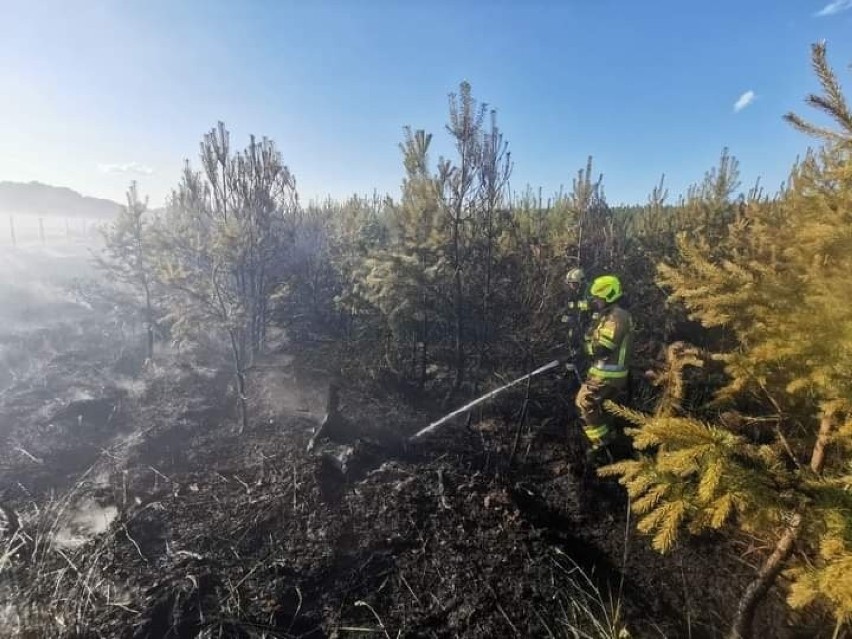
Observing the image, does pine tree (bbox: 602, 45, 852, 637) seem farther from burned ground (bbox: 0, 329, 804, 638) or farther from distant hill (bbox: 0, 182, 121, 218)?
distant hill (bbox: 0, 182, 121, 218)

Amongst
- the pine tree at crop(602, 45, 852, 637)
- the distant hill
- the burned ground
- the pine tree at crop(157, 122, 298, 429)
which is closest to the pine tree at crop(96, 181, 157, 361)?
the pine tree at crop(157, 122, 298, 429)

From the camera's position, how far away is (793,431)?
319cm

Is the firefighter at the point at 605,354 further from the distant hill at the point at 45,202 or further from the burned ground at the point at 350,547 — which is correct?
the distant hill at the point at 45,202

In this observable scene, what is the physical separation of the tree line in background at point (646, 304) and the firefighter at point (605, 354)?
525mm

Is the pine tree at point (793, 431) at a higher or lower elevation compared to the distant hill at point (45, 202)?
lower

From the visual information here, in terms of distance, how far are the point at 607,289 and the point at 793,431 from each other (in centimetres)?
236

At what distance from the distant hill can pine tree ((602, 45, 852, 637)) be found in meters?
131

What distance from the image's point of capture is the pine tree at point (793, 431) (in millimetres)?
1968

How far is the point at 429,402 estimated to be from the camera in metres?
8.74

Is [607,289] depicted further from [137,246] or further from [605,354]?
[137,246]

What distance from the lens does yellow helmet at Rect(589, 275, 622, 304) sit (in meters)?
5.14

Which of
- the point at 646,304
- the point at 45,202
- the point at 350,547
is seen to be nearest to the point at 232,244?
the point at 350,547

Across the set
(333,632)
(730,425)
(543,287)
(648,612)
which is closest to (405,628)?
(333,632)

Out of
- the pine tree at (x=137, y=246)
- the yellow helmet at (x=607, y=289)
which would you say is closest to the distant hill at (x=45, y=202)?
the pine tree at (x=137, y=246)
